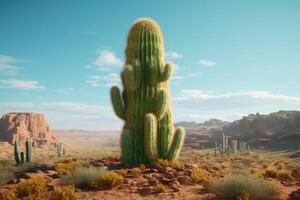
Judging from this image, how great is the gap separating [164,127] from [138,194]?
4.70m

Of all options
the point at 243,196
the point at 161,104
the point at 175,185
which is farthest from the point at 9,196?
the point at 161,104

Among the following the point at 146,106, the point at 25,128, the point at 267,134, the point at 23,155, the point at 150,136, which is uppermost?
the point at 146,106

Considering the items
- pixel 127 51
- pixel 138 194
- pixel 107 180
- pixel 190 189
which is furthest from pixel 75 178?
pixel 127 51

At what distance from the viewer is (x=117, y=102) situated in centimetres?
1337

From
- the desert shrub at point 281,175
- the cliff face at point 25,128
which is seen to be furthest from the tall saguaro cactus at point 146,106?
the cliff face at point 25,128

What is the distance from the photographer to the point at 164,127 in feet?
42.6

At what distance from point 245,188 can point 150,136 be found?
500cm

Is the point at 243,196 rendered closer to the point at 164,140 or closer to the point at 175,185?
the point at 175,185

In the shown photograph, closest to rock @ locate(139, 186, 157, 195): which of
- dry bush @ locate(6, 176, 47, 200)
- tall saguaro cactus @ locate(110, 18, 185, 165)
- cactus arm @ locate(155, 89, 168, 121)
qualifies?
dry bush @ locate(6, 176, 47, 200)

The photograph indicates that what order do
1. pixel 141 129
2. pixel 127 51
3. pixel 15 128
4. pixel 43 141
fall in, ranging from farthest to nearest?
1. pixel 43 141
2. pixel 15 128
3. pixel 127 51
4. pixel 141 129

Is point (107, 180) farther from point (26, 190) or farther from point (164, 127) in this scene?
point (164, 127)

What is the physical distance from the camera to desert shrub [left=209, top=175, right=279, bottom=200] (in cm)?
807

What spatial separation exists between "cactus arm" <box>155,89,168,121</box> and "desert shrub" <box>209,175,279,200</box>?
4755mm

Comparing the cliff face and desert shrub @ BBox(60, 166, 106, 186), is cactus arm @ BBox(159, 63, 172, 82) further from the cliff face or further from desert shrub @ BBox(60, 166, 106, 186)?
the cliff face
